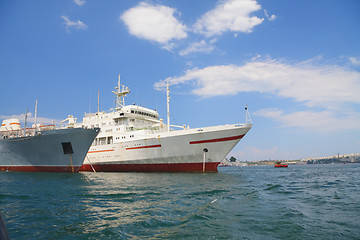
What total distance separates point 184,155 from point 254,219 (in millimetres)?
17063

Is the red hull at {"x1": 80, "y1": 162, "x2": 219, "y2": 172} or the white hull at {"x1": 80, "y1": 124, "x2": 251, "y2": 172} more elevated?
the white hull at {"x1": 80, "y1": 124, "x2": 251, "y2": 172}

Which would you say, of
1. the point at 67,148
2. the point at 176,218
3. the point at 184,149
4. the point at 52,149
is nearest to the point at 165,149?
the point at 184,149

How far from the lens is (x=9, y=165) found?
23.8 meters

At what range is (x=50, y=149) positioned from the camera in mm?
21578

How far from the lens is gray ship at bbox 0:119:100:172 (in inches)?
833

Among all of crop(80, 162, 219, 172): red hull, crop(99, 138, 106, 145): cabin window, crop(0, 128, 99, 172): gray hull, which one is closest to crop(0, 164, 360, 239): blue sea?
crop(0, 128, 99, 172): gray hull

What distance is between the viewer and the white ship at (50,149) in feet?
69.4

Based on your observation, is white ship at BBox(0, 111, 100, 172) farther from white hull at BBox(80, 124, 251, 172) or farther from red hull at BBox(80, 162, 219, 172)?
red hull at BBox(80, 162, 219, 172)

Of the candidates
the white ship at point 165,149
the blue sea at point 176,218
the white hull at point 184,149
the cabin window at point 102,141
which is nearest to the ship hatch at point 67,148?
the white ship at point 165,149

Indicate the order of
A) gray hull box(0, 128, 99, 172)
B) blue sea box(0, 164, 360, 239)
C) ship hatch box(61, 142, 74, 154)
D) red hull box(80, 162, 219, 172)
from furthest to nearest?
red hull box(80, 162, 219, 172) → ship hatch box(61, 142, 74, 154) → gray hull box(0, 128, 99, 172) → blue sea box(0, 164, 360, 239)

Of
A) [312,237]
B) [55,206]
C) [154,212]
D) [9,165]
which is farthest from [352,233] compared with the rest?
[9,165]

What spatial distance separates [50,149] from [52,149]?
0.20 metres

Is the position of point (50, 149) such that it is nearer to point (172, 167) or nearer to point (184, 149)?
point (172, 167)

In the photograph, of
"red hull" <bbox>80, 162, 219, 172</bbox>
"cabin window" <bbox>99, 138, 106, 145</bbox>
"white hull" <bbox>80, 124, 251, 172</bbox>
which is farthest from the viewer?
"cabin window" <bbox>99, 138, 106, 145</bbox>
